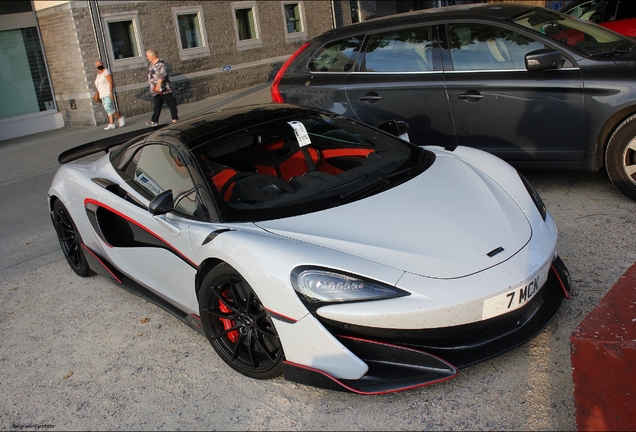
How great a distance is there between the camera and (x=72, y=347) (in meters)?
4.13

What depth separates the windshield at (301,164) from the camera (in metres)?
3.66

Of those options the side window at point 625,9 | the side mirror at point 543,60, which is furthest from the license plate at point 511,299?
the side window at point 625,9

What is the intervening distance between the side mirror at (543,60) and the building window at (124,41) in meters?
12.5

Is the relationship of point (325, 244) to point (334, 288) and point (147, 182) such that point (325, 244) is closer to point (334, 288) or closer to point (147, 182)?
point (334, 288)

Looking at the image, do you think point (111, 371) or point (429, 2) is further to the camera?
point (429, 2)

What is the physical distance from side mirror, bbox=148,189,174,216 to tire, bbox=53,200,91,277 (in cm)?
160

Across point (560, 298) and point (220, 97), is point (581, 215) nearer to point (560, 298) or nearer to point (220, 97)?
point (560, 298)

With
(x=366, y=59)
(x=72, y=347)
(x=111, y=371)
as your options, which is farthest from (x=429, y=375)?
(x=366, y=59)

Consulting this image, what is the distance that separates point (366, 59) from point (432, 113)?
97 centimetres

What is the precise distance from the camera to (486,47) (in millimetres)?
5688

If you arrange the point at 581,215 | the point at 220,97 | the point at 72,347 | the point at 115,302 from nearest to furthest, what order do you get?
1. the point at 72,347
2. the point at 115,302
3. the point at 581,215
4. the point at 220,97

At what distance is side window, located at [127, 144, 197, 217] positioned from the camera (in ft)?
12.5

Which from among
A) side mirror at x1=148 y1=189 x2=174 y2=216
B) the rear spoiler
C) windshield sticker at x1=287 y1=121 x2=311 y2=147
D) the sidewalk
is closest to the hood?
side mirror at x1=148 y1=189 x2=174 y2=216

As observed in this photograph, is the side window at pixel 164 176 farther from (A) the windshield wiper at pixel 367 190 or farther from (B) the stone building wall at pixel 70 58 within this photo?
(B) the stone building wall at pixel 70 58
